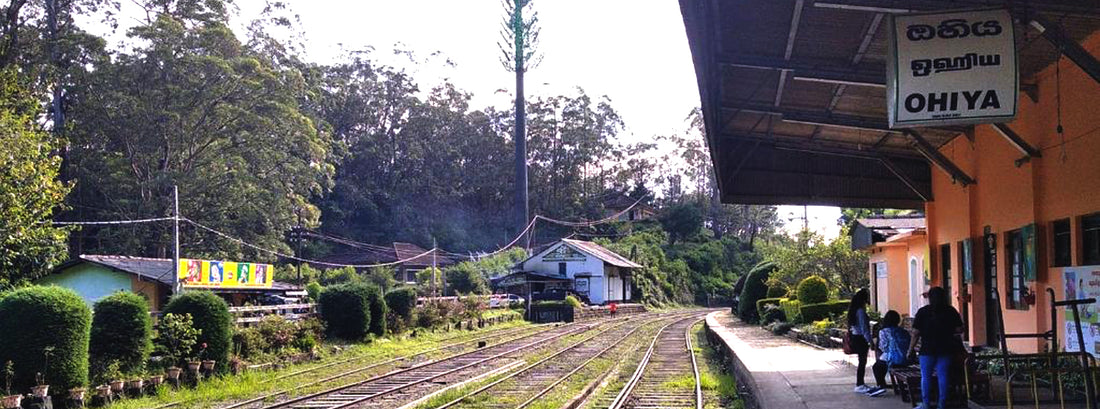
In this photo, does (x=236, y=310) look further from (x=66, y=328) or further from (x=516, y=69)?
(x=516, y=69)

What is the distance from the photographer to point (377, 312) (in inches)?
1065

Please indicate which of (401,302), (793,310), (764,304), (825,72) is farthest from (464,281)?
(825,72)

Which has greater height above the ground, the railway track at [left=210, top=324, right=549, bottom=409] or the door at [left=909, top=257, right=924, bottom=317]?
the door at [left=909, top=257, right=924, bottom=317]

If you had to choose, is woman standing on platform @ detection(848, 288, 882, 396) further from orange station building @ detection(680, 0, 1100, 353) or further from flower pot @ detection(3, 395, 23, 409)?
flower pot @ detection(3, 395, 23, 409)

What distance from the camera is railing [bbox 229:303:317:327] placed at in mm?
20891

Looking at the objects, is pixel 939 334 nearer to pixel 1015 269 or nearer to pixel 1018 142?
pixel 1018 142

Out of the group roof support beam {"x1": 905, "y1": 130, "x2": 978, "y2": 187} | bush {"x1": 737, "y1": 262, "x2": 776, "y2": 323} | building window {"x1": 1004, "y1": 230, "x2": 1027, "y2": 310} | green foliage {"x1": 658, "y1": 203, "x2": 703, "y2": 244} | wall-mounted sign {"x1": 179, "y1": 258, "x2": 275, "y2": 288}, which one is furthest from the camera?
green foliage {"x1": 658, "y1": 203, "x2": 703, "y2": 244}

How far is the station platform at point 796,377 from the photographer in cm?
1077

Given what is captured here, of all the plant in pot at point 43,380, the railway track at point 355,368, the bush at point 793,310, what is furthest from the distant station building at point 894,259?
the plant in pot at point 43,380

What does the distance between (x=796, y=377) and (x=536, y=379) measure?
5551 mm

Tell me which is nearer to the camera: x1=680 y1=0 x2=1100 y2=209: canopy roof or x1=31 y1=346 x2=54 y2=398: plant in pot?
x1=680 y1=0 x2=1100 y2=209: canopy roof

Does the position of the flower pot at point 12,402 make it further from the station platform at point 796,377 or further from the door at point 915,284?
the door at point 915,284

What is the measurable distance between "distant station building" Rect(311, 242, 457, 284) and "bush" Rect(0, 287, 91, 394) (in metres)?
44.1

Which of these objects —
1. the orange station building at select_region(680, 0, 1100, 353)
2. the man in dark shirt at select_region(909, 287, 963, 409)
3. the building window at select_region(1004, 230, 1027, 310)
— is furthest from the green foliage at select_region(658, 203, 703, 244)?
the man in dark shirt at select_region(909, 287, 963, 409)
